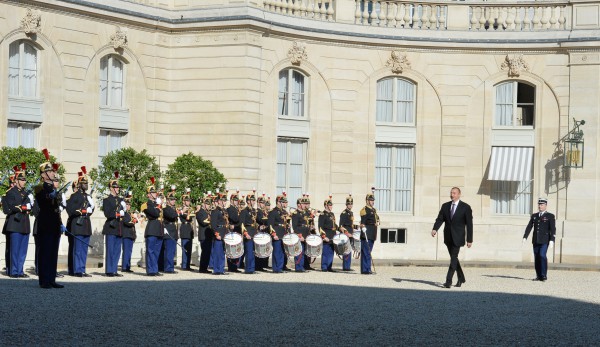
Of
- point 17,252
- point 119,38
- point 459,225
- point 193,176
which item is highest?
point 119,38

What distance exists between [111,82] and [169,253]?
6.79 m

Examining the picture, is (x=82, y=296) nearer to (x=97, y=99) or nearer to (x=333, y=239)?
(x=333, y=239)

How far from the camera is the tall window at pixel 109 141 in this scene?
2942cm

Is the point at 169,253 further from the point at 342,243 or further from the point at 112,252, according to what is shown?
the point at 342,243

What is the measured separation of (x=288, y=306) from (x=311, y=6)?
15.8m

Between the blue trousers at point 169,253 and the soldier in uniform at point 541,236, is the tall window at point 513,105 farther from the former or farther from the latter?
the blue trousers at point 169,253

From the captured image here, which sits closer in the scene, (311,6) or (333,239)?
(333,239)

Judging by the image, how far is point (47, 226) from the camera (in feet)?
63.3

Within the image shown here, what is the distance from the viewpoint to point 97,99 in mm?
29156

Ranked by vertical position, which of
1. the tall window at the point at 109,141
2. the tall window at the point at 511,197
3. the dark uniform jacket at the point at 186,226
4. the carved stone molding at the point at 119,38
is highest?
the carved stone molding at the point at 119,38

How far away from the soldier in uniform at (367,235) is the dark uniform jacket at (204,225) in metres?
3.42

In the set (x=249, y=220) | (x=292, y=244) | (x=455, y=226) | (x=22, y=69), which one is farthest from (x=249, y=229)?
(x=22, y=69)

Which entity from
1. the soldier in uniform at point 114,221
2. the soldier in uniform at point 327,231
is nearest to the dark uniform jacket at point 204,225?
the soldier in uniform at point 114,221

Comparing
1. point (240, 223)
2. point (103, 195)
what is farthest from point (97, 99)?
Result: point (240, 223)
